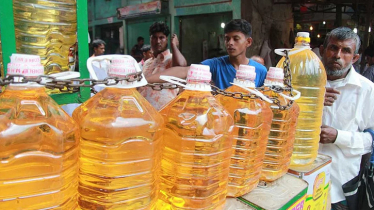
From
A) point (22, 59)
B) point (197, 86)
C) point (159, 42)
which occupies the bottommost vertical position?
point (197, 86)

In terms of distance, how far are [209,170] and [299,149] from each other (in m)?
1.11

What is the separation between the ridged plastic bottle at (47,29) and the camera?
4.89 feet

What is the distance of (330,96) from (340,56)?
407mm

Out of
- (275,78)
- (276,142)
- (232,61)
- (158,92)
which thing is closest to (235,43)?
(232,61)

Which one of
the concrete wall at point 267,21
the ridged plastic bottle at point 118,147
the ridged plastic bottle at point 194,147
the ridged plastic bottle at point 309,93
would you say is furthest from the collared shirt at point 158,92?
the concrete wall at point 267,21

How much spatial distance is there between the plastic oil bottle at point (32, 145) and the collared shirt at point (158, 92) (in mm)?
2477

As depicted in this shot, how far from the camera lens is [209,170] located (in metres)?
1.19

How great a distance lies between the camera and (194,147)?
1159 millimetres

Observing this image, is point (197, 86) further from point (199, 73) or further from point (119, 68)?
point (119, 68)

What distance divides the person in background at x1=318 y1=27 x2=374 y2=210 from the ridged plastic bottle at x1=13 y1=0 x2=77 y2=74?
2136 mm

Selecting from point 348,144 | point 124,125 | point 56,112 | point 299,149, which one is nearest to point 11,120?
point 56,112

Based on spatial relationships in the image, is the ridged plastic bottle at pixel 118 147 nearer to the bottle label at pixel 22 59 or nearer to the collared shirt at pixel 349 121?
the bottle label at pixel 22 59

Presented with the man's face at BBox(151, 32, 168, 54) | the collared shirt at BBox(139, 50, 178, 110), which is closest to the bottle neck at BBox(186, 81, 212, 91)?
the collared shirt at BBox(139, 50, 178, 110)

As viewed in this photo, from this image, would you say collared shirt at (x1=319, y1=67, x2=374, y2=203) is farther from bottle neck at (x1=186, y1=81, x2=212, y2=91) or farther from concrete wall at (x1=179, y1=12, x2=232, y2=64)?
concrete wall at (x1=179, y1=12, x2=232, y2=64)
